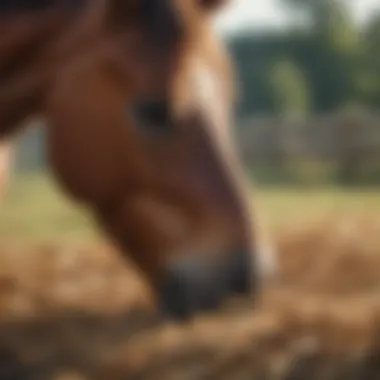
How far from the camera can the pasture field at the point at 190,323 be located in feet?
3.28

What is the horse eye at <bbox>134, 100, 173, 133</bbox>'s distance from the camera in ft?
4.31

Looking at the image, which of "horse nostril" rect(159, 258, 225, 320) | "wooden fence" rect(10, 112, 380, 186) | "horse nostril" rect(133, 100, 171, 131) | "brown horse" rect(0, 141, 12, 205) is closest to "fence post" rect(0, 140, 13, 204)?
"brown horse" rect(0, 141, 12, 205)

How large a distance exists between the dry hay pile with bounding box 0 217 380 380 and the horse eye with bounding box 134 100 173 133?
11.0 inches

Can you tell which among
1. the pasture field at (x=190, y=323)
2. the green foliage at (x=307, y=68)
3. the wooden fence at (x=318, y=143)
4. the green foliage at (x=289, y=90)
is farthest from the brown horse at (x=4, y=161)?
the green foliage at (x=289, y=90)

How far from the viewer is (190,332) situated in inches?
44.4

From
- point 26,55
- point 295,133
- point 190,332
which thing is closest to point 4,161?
point 26,55

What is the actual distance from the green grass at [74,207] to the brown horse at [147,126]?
3.69 ft

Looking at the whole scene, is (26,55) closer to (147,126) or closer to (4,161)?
(147,126)

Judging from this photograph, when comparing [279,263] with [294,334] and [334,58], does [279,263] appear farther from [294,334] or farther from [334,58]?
[334,58]

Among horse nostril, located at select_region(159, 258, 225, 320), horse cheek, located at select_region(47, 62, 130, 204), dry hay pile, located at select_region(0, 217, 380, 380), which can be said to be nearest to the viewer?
dry hay pile, located at select_region(0, 217, 380, 380)

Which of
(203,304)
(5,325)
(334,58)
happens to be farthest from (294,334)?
(334,58)

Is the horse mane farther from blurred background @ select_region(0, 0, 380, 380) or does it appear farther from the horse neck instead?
blurred background @ select_region(0, 0, 380, 380)

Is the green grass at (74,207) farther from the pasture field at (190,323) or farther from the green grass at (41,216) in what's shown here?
the pasture field at (190,323)

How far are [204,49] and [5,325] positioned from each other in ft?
1.67
